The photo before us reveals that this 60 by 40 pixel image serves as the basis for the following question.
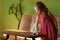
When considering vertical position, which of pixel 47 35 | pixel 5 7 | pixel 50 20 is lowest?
pixel 47 35

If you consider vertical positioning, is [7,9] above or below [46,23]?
above

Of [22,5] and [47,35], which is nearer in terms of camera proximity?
[47,35]

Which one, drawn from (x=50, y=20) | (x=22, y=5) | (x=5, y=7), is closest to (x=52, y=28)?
(x=50, y=20)

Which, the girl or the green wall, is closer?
the girl

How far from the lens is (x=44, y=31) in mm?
3740

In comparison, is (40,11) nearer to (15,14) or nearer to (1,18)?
(15,14)

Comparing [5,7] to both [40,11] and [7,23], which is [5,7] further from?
[40,11]

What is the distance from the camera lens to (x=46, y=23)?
3.75 metres

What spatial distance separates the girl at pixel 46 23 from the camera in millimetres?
3676

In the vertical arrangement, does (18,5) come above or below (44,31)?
above

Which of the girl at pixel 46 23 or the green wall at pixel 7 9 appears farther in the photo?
the green wall at pixel 7 9

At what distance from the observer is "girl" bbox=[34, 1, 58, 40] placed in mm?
3676

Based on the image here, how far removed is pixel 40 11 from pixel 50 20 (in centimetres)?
25

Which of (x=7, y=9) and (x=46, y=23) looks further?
(x=7, y=9)
